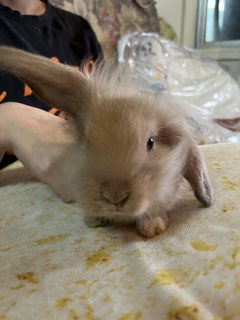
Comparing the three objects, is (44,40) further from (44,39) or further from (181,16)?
(181,16)

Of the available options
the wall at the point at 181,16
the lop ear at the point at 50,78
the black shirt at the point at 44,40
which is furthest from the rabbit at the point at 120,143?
the wall at the point at 181,16

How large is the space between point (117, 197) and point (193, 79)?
1900 millimetres

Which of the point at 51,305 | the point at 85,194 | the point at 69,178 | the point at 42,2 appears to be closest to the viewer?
the point at 51,305

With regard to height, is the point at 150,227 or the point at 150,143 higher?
the point at 150,143

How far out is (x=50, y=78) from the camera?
0.62 metres

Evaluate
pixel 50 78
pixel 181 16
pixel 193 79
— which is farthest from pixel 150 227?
pixel 181 16

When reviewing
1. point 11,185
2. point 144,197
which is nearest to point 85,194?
point 144,197

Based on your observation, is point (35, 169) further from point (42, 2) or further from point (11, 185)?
point (42, 2)

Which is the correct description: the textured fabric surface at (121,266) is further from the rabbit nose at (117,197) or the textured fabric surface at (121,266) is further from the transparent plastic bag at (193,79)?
the transparent plastic bag at (193,79)

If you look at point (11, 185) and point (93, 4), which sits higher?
point (93, 4)

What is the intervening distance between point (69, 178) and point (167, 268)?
0.28 m

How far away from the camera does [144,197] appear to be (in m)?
0.55

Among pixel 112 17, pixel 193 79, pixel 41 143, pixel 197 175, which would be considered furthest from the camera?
pixel 193 79

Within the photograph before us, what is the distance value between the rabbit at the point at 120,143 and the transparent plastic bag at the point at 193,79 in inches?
45.7
